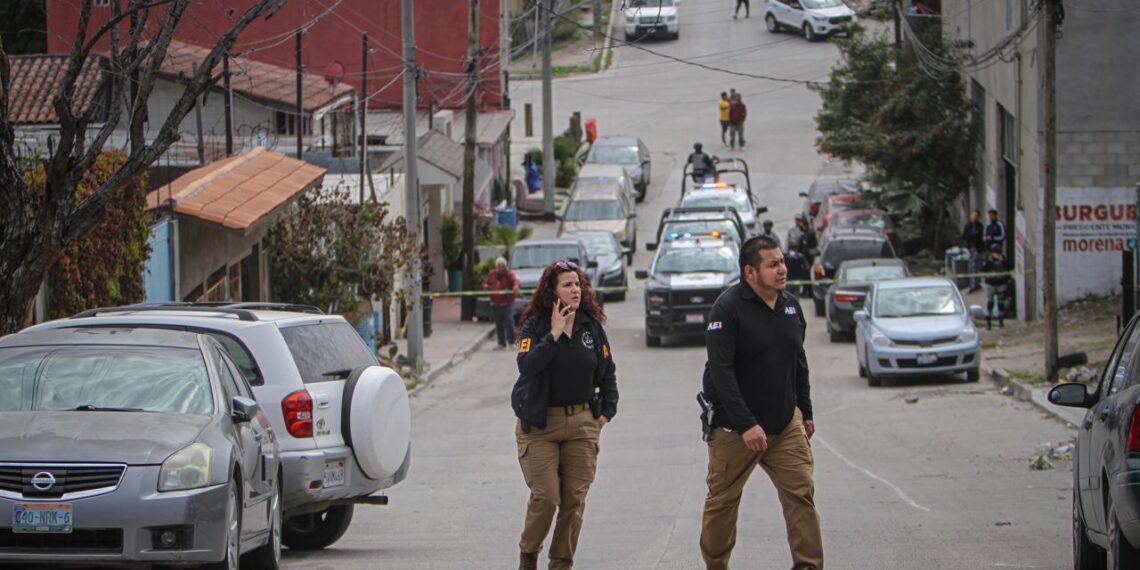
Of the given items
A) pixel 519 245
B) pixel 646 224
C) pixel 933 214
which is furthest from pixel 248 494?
pixel 646 224

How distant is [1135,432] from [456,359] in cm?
2304

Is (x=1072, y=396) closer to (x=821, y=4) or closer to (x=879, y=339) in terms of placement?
(x=879, y=339)

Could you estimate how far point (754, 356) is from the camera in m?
8.21

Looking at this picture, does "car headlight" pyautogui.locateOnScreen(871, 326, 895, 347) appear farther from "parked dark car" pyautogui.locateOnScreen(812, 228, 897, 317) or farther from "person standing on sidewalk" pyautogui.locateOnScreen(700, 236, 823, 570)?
"person standing on sidewalk" pyautogui.locateOnScreen(700, 236, 823, 570)

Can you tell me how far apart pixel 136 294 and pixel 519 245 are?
1871 cm

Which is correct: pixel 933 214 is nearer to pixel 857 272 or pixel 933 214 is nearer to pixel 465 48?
pixel 857 272

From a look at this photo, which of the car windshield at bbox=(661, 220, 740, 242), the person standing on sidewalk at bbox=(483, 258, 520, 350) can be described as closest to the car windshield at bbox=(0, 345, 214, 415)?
the person standing on sidewalk at bbox=(483, 258, 520, 350)

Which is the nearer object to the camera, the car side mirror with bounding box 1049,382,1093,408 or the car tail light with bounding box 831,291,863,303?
the car side mirror with bounding box 1049,382,1093,408

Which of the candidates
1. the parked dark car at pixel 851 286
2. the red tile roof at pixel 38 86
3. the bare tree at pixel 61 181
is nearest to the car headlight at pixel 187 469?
the bare tree at pixel 61 181

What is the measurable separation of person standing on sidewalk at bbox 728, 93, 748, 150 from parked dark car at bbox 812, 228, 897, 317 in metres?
19.3

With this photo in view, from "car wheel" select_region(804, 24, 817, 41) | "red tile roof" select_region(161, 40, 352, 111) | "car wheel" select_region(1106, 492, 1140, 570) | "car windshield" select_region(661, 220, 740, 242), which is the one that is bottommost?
"car wheel" select_region(1106, 492, 1140, 570)

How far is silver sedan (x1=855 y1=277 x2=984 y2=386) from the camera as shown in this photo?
23.9 meters

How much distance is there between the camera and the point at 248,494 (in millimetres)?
8789

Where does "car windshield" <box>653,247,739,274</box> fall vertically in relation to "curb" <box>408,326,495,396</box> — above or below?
above
